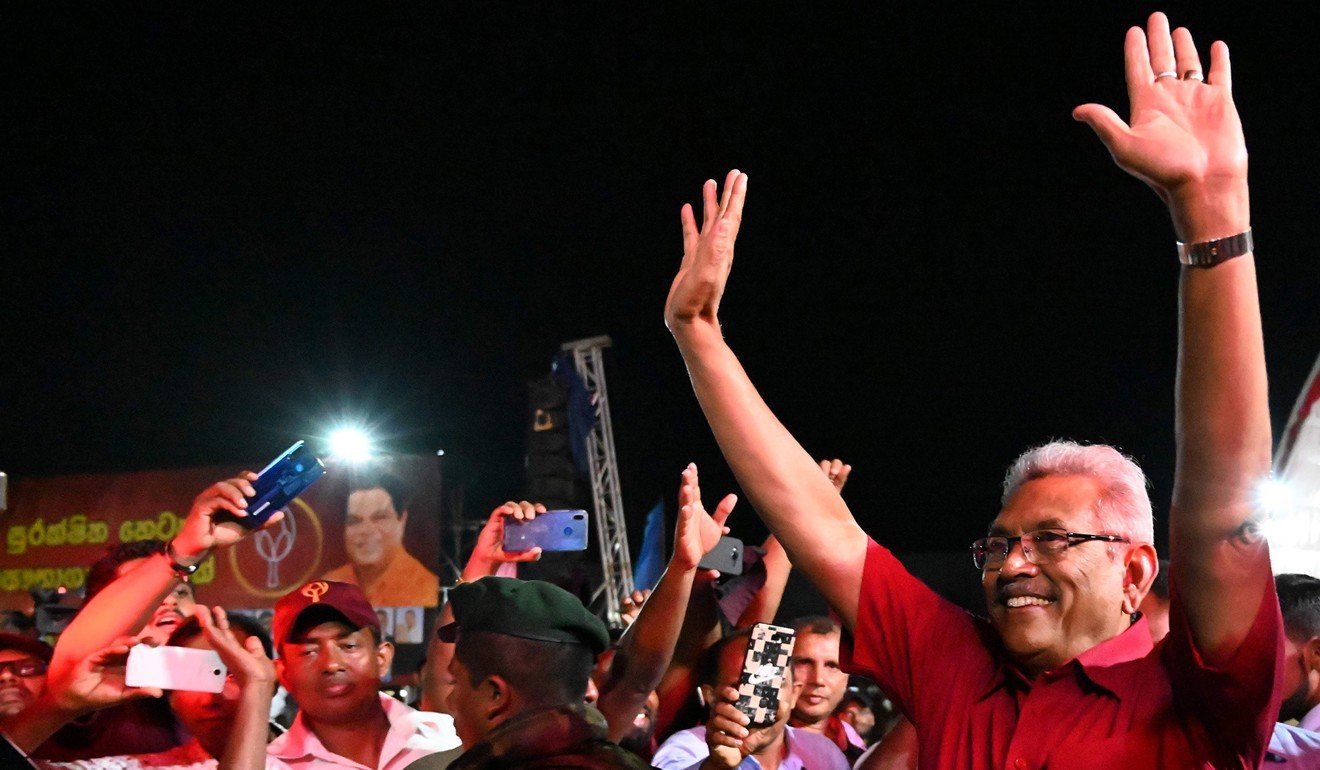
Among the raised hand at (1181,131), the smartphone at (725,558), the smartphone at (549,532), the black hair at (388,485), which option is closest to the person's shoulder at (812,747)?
the smartphone at (725,558)

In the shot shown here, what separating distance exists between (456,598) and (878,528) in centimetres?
2277

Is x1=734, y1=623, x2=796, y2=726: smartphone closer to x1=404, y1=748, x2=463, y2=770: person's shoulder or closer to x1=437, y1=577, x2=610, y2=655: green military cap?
x1=437, y1=577, x2=610, y2=655: green military cap

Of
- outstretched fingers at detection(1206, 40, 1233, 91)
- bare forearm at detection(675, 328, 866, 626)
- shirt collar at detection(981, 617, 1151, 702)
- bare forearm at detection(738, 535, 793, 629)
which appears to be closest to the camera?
outstretched fingers at detection(1206, 40, 1233, 91)

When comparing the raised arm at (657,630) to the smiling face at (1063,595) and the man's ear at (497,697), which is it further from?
the smiling face at (1063,595)

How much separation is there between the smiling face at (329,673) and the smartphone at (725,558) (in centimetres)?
110

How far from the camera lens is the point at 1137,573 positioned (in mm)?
2424

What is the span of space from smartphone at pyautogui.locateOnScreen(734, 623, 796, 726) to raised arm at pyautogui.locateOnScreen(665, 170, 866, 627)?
1.82 feet

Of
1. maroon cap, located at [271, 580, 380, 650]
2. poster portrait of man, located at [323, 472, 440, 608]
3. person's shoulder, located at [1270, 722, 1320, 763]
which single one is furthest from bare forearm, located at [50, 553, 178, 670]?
poster portrait of man, located at [323, 472, 440, 608]

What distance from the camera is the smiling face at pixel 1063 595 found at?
236cm

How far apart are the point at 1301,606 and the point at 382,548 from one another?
17139mm

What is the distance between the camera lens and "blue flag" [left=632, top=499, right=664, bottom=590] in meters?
5.83

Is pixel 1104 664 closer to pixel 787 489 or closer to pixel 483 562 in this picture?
pixel 787 489

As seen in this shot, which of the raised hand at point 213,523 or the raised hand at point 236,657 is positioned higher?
the raised hand at point 213,523

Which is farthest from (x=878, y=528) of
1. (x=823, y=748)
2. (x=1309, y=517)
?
(x=823, y=748)
